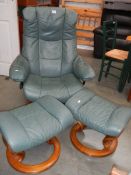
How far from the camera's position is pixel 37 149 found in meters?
1.66

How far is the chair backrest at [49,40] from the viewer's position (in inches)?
78.5

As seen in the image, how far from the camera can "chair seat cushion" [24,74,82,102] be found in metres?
1.73

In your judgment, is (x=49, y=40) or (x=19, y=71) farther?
(x=49, y=40)

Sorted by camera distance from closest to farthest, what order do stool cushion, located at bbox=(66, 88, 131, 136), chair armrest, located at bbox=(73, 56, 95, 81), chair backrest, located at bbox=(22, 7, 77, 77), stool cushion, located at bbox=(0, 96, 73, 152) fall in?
1. stool cushion, located at bbox=(0, 96, 73, 152)
2. stool cushion, located at bbox=(66, 88, 131, 136)
3. chair armrest, located at bbox=(73, 56, 95, 81)
4. chair backrest, located at bbox=(22, 7, 77, 77)

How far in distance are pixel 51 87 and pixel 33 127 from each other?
562 millimetres

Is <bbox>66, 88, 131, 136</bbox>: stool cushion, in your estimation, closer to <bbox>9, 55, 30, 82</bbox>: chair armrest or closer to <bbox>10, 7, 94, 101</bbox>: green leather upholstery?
<bbox>10, 7, 94, 101</bbox>: green leather upholstery

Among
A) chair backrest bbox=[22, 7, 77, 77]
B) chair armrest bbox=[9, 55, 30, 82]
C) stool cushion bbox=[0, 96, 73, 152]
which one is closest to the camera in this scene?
stool cushion bbox=[0, 96, 73, 152]

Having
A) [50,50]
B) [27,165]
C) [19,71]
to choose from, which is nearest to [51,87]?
[19,71]

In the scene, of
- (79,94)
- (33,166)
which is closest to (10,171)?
(33,166)

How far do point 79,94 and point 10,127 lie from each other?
2.30 feet

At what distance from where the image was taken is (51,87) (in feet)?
5.99

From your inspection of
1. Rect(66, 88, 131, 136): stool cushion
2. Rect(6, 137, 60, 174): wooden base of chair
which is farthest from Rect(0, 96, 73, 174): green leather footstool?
Rect(66, 88, 131, 136): stool cushion

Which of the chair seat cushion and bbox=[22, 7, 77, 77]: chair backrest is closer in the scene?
the chair seat cushion

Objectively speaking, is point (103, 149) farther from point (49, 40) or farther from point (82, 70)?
point (49, 40)
